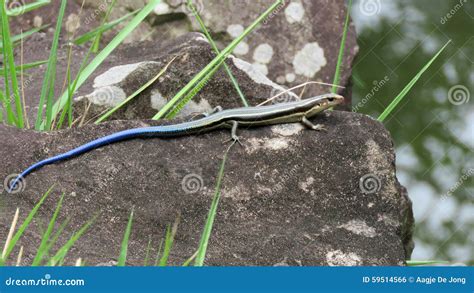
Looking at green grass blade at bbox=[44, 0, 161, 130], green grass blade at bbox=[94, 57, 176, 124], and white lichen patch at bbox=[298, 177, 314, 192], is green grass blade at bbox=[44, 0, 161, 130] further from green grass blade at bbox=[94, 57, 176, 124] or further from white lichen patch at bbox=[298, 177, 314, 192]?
white lichen patch at bbox=[298, 177, 314, 192]

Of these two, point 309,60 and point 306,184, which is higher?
point 309,60


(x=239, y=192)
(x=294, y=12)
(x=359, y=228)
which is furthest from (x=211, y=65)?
(x=294, y=12)

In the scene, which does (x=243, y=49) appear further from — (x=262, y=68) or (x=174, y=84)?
(x=174, y=84)

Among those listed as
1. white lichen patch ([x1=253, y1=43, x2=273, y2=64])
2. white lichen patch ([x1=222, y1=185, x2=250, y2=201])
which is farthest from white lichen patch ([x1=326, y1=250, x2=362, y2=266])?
white lichen patch ([x1=253, y1=43, x2=273, y2=64])

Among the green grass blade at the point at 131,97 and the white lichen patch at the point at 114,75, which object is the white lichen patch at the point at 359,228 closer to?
the green grass blade at the point at 131,97

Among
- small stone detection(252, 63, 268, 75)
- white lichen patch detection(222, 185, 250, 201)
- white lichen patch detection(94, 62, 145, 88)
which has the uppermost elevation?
small stone detection(252, 63, 268, 75)

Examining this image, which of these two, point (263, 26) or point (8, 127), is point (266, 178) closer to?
point (8, 127)
